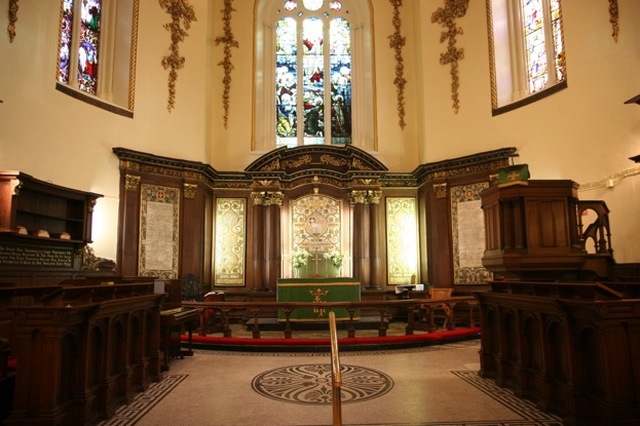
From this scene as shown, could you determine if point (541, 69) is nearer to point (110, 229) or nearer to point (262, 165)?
point (262, 165)

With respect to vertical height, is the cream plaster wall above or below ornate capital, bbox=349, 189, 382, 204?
above

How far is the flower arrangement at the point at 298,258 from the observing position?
1338cm

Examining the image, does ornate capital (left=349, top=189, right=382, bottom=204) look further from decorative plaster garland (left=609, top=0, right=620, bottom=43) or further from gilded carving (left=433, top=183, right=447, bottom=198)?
decorative plaster garland (left=609, top=0, right=620, bottom=43)

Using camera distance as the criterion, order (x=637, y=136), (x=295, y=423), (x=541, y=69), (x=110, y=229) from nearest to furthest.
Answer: (x=295, y=423) < (x=637, y=136) < (x=110, y=229) < (x=541, y=69)

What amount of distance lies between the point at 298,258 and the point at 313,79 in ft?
Answer: 21.2

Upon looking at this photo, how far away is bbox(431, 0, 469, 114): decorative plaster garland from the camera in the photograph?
13.6 m

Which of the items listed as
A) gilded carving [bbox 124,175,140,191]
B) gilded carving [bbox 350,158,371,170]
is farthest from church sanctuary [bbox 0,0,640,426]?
gilded carving [bbox 350,158,371,170]

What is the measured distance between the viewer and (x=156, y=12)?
13109 millimetres

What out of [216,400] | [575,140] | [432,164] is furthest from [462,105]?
[216,400]

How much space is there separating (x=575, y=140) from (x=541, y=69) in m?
2.88

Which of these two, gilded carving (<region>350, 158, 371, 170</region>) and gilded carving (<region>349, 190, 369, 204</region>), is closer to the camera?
gilded carving (<region>349, 190, 369, 204</region>)

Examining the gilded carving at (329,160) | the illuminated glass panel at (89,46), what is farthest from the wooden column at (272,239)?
the illuminated glass panel at (89,46)

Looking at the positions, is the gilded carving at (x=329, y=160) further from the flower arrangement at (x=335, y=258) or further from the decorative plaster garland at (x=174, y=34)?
the decorative plaster garland at (x=174, y=34)

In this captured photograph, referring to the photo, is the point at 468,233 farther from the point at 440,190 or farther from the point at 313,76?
the point at 313,76
